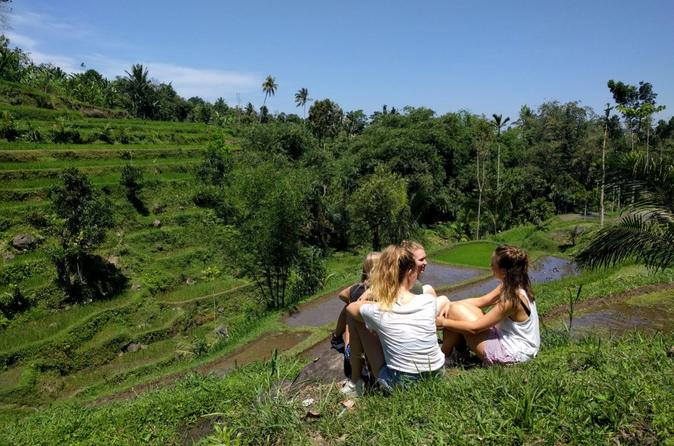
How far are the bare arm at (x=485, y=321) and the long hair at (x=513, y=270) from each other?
0.07 m

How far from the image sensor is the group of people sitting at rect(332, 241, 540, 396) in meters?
3.38

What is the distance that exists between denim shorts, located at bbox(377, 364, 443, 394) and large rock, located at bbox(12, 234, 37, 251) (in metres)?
18.8

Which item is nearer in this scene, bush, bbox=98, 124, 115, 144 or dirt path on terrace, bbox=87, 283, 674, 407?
dirt path on terrace, bbox=87, 283, 674, 407

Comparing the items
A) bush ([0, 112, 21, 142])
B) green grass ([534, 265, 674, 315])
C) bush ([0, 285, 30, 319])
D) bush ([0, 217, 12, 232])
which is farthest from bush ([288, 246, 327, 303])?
bush ([0, 112, 21, 142])

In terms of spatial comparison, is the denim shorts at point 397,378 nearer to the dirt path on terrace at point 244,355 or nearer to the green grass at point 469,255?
the dirt path on terrace at point 244,355

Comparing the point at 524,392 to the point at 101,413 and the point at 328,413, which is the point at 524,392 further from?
the point at 101,413

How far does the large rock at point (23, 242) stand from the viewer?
1778 cm

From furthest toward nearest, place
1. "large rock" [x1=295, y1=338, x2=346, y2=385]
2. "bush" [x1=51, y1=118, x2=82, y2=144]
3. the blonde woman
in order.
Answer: "bush" [x1=51, y1=118, x2=82, y2=144], "large rock" [x1=295, y1=338, x2=346, y2=385], the blonde woman

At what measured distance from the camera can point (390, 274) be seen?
11.2ft

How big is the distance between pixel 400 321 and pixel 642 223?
4706 millimetres

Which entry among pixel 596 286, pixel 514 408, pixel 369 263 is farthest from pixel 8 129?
pixel 514 408

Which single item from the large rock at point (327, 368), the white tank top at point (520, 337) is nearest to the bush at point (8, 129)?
the large rock at point (327, 368)

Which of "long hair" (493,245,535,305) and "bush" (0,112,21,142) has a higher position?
"bush" (0,112,21,142)

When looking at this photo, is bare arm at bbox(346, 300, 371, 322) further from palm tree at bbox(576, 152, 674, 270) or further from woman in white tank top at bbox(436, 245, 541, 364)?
palm tree at bbox(576, 152, 674, 270)
